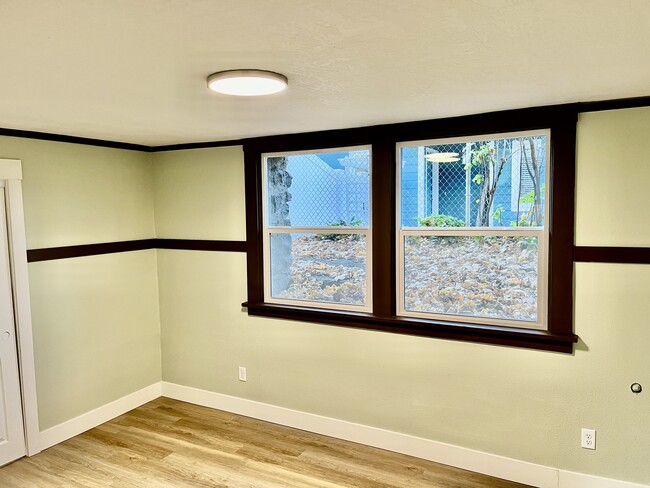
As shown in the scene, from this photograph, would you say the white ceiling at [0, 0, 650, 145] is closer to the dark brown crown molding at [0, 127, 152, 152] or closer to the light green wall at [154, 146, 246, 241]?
the dark brown crown molding at [0, 127, 152, 152]

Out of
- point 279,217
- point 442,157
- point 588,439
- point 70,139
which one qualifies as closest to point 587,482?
point 588,439

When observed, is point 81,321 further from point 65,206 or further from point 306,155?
point 306,155

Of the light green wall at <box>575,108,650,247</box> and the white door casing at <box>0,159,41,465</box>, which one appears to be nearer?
the light green wall at <box>575,108,650,247</box>

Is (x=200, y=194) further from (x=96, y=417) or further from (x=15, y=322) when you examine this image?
(x=96, y=417)

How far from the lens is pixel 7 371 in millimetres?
3252

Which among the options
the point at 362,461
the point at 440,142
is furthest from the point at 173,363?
the point at 440,142

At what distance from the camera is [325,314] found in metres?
3.55

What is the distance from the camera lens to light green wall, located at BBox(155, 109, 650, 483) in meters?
2.66

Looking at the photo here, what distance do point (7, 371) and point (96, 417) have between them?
34.5 inches

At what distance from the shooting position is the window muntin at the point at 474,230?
2.92 meters

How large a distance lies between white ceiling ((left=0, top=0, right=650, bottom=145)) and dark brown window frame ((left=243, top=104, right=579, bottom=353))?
0.19 m

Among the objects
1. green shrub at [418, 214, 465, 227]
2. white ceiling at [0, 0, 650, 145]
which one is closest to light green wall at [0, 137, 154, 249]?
white ceiling at [0, 0, 650, 145]

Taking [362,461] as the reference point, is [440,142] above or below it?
above

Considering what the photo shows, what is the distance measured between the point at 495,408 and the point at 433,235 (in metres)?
1.20
